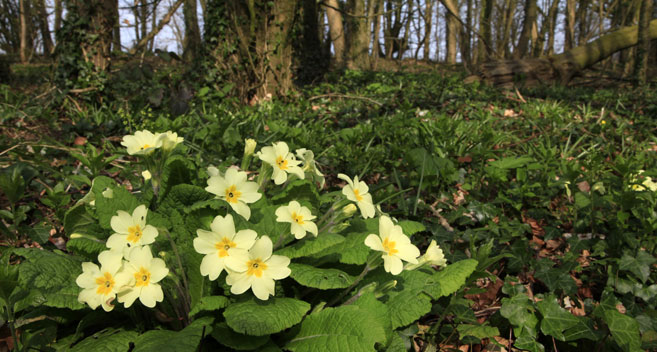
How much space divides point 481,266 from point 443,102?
4.94 m

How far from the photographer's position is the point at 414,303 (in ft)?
4.35

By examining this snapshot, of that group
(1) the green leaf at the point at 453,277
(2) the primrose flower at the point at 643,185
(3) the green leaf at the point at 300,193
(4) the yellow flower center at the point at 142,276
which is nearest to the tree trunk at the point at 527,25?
(2) the primrose flower at the point at 643,185

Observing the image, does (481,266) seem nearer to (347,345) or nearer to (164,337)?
(347,345)

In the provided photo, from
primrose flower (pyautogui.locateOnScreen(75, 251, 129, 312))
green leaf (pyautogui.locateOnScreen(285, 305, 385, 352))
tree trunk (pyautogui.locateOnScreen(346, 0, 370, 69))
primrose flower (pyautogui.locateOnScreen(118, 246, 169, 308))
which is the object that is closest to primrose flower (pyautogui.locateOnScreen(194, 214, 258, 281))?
primrose flower (pyautogui.locateOnScreen(118, 246, 169, 308))

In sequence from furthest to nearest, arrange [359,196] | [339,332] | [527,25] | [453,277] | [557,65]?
1. [527,25]
2. [557,65]
3. [453,277]
4. [359,196]
5. [339,332]

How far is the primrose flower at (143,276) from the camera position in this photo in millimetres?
1075

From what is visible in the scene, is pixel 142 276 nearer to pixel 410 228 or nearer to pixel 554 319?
pixel 410 228

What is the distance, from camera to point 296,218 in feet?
4.09

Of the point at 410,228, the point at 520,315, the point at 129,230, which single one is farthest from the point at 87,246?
the point at 520,315

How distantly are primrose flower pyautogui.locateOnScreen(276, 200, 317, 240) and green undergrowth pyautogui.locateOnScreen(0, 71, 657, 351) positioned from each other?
93 mm

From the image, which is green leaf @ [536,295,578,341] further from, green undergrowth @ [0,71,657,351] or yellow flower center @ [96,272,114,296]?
yellow flower center @ [96,272,114,296]

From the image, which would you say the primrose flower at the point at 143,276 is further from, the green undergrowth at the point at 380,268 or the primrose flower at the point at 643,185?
the primrose flower at the point at 643,185

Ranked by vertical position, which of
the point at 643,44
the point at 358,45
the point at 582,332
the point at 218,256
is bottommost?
the point at 582,332

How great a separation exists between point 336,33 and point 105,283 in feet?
36.7
